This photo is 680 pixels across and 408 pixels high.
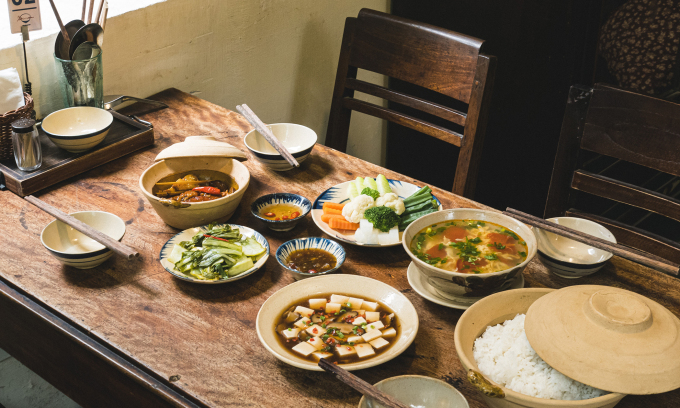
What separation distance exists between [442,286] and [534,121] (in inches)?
79.5

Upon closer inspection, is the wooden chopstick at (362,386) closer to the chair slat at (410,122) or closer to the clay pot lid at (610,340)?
the clay pot lid at (610,340)

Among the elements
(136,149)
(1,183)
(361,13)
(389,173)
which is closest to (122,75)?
(136,149)

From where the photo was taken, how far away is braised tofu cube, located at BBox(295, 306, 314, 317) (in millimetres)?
1235

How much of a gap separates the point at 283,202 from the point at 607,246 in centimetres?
85

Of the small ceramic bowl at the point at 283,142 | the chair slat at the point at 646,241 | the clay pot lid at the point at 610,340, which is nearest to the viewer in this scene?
the clay pot lid at the point at 610,340

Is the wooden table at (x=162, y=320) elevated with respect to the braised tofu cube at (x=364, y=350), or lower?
lower

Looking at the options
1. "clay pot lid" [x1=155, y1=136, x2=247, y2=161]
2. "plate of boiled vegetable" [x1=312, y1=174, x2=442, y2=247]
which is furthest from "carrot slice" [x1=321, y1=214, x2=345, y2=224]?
"clay pot lid" [x1=155, y1=136, x2=247, y2=161]

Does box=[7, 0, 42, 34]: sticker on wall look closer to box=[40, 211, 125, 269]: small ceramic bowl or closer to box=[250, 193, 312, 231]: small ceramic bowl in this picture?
box=[40, 211, 125, 269]: small ceramic bowl

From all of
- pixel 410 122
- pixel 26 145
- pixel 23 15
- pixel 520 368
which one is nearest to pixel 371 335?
pixel 520 368

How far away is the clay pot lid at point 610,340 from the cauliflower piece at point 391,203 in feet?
1.89

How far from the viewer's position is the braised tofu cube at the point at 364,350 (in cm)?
113

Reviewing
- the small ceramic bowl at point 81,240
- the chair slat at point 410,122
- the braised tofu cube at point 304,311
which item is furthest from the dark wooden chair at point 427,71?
the small ceramic bowl at point 81,240

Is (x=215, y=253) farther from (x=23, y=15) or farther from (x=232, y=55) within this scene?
(x=232, y=55)

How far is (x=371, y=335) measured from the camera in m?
1.17
